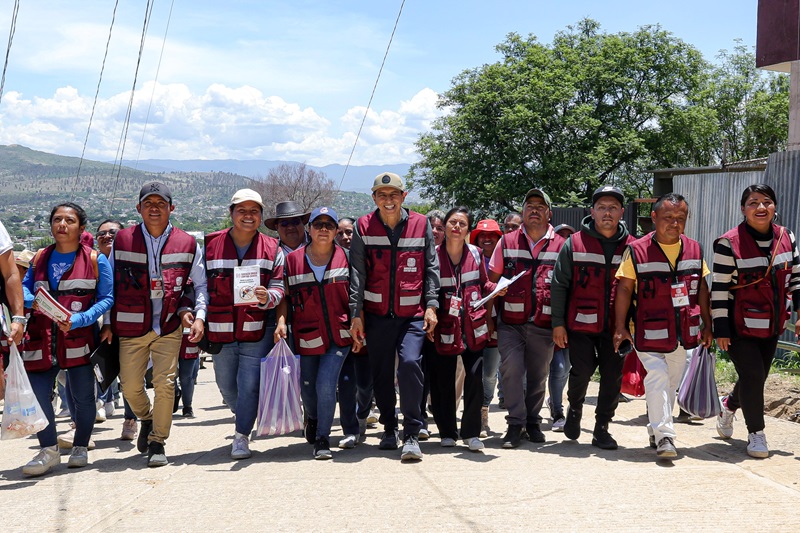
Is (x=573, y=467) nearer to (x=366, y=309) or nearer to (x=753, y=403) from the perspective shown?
(x=753, y=403)

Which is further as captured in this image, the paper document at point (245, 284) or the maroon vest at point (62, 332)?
the paper document at point (245, 284)

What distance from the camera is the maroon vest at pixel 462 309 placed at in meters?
6.55

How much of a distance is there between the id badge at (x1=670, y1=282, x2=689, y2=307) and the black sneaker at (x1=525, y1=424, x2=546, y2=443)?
166cm

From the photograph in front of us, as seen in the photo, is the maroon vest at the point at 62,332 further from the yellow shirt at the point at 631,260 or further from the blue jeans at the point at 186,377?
the yellow shirt at the point at 631,260

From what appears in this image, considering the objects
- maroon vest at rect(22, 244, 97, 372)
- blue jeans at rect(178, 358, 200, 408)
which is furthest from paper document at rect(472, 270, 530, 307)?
blue jeans at rect(178, 358, 200, 408)

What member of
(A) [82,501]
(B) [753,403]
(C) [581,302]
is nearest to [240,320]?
(A) [82,501]

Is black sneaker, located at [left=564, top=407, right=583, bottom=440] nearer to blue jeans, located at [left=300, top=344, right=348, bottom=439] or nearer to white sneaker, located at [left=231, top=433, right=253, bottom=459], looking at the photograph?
blue jeans, located at [left=300, top=344, right=348, bottom=439]

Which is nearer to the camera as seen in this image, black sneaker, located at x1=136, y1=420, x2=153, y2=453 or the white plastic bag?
the white plastic bag

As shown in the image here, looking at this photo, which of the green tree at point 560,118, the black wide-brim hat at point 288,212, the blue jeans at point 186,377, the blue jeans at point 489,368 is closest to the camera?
the blue jeans at point 489,368

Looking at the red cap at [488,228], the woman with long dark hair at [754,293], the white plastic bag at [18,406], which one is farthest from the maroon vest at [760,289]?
the white plastic bag at [18,406]

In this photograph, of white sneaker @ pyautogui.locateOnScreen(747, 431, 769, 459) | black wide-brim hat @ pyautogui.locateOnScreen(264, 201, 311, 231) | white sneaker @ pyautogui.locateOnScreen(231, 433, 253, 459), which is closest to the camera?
white sneaker @ pyautogui.locateOnScreen(747, 431, 769, 459)

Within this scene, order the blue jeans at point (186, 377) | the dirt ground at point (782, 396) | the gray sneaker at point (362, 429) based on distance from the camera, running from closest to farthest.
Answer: the gray sneaker at point (362, 429) → the dirt ground at point (782, 396) → the blue jeans at point (186, 377)

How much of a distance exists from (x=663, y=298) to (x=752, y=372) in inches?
36.9

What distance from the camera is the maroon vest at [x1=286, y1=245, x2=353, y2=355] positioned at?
255 inches
